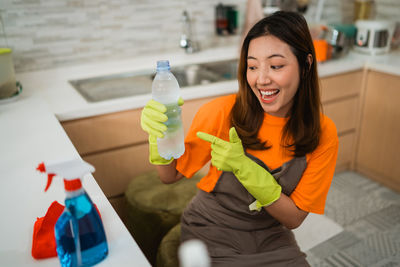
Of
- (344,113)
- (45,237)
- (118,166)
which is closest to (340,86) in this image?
(344,113)

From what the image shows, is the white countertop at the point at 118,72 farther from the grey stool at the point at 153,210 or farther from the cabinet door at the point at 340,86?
the grey stool at the point at 153,210

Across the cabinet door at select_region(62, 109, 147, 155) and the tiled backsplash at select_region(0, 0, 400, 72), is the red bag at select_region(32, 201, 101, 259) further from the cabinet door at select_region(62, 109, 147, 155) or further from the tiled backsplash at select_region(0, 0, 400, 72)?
the tiled backsplash at select_region(0, 0, 400, 72)

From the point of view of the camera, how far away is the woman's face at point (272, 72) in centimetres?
115

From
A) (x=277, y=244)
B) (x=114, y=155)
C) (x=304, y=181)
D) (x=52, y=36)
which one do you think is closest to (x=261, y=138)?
(x=304, y=181)

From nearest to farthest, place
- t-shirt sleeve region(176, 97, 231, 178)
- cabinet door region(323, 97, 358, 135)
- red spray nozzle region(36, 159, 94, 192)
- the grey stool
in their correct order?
1. red spray nozzle region(36, 159, 94, 192)
2. t-shirt sleeve region(176, 97, 231, 178)
3. the grey stool
4. cabinet door region(323, 97, 358, 135)

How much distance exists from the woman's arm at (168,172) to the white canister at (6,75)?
1037 millimetres

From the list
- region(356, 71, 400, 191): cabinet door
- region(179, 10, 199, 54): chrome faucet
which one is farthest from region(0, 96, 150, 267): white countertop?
region(356, 71, 400, 191): cabinet door

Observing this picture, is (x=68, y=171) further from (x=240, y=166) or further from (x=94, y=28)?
(x=94, y=28)

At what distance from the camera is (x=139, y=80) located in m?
2.31

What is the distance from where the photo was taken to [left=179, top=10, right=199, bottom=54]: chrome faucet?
263 cm

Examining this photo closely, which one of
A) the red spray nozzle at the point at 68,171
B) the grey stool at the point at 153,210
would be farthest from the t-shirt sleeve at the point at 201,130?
the red spray nozzle at the point at 68,171

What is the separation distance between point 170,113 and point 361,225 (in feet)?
5.55

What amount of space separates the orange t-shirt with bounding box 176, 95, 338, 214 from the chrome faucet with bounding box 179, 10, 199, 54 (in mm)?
1410

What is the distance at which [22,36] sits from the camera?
7.39ft
